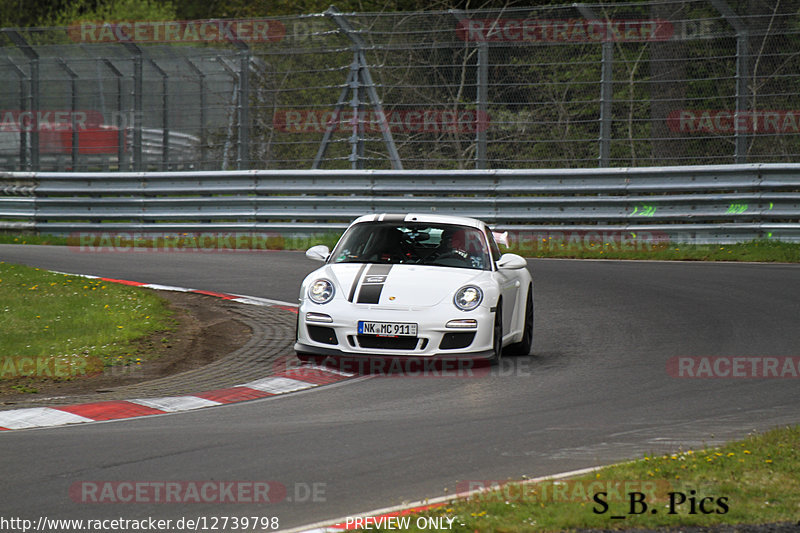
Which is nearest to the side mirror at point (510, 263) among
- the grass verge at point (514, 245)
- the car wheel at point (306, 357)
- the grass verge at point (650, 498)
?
the car wheel at point (306, 357)

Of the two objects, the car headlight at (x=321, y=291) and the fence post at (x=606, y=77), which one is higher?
the fence post at (x=606, y=77)

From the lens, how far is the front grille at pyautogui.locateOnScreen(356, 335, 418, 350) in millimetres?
8969

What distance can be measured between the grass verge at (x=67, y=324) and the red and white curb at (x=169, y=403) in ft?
2.86

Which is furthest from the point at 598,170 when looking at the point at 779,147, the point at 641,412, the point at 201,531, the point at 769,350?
the point at 201,531

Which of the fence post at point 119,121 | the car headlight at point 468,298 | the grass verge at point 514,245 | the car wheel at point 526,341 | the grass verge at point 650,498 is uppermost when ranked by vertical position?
the fence post at point 119,121

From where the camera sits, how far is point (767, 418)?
7414 millimetres

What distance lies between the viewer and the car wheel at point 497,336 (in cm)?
923

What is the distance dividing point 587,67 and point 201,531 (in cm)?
1377

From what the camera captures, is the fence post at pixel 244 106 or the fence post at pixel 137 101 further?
Result: the fence post at pixel 137 101

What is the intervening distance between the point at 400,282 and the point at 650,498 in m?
4.28

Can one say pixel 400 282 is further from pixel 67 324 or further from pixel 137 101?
pixel 137 101

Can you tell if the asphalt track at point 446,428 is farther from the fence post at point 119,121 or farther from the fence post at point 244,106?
the fence post at point 119,121

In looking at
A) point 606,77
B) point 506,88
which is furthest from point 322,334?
point 606,77

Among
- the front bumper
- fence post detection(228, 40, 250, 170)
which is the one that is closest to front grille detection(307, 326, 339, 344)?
the front bumper
